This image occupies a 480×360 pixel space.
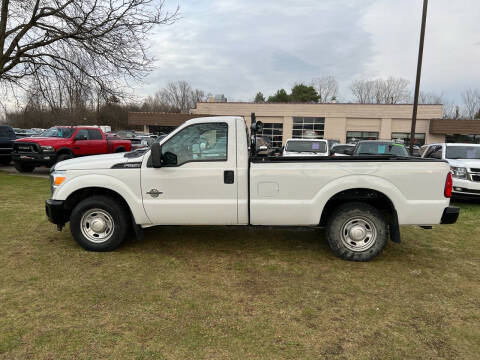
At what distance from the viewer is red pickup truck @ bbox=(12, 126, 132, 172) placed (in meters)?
12.7

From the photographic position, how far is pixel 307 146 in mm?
12477

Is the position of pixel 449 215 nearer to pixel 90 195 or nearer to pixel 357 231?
pixel 357 231

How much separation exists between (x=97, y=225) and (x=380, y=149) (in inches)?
359

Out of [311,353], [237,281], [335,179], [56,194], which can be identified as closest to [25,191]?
[56,194]

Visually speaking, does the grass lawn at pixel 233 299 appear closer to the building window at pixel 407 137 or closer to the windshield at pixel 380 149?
the windshield at pixel 380 149

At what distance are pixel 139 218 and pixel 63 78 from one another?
1228 cm

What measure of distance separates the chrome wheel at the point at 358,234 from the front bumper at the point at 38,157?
12.1m

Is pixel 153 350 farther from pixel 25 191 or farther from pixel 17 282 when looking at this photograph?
pixel 25 191

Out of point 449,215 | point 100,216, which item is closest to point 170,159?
point 100,216

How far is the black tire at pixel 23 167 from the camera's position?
43.4 feet

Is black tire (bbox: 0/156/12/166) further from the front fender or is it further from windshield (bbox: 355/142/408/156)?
windshield (bbox: 355/142/408/156)

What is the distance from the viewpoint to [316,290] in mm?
3775

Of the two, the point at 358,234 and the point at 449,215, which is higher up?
the point at 449,215

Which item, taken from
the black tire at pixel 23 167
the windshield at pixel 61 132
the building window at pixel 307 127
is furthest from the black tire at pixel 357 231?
the building window at pixel 307 127
